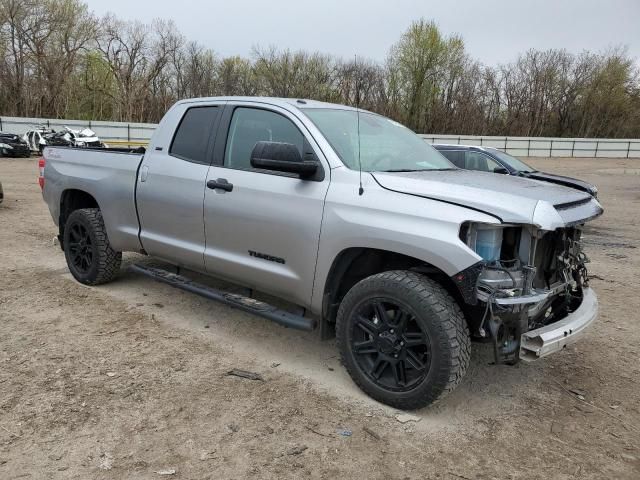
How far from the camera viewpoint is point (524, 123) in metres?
53.3

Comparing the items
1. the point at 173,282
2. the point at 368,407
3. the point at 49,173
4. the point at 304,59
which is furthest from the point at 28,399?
the point at 304,59

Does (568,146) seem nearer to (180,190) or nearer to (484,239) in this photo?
(180,190)

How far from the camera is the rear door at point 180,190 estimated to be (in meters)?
4.38

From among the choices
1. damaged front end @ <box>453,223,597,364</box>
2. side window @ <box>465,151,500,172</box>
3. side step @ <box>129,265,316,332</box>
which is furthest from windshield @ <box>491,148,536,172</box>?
side step @ <box>129,265,316,332</box>

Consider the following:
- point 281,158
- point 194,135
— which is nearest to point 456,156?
point 194,135

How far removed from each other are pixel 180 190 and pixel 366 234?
1890 mm

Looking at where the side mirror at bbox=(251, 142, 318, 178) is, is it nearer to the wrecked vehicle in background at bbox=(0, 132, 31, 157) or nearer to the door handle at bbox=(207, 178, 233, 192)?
the door handle at bbox=(207, 178, 233, 192)

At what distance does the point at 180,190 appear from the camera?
14.6ft

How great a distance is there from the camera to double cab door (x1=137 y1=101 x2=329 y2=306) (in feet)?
12.1

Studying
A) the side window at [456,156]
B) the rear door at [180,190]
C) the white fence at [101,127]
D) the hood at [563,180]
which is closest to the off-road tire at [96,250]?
the rear door at [180,190]

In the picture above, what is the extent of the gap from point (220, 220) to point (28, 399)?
177cm

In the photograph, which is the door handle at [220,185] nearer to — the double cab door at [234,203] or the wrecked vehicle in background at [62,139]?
the double cab door at [234,203]

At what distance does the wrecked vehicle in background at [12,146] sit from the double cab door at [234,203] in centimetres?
2269

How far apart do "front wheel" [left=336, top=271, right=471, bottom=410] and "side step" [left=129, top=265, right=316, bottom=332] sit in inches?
13.8
